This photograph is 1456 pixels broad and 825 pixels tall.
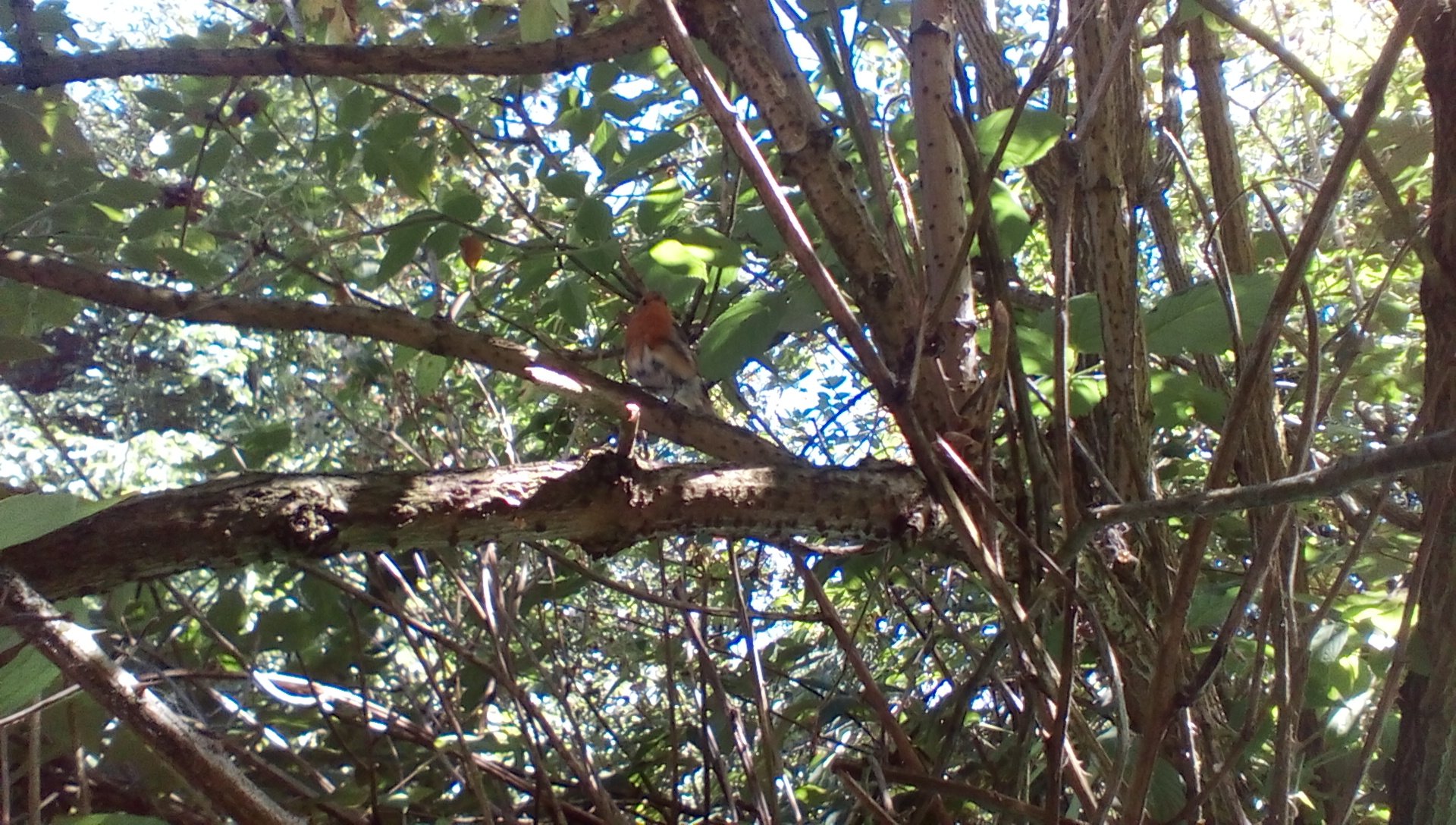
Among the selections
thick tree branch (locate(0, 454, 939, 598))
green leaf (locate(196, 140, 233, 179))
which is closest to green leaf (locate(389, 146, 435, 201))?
green leaf (locate(196, 140, 233, 179))

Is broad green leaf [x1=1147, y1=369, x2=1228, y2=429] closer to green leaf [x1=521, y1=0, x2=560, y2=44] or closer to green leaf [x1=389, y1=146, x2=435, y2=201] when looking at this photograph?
green leaf [x1=521, y1=0, x2=560, y2=44]

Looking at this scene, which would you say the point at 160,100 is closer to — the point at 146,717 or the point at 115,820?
the point at 115,820

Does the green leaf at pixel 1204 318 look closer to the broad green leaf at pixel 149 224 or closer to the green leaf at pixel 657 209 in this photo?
the green leaf at pixel 657 209

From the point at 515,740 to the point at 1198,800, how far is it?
4.53 feet

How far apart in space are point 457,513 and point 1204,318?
879mm

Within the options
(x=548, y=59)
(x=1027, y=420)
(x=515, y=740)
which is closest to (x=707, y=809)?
(x=515, y=740)

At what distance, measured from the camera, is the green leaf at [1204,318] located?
1.17 meters

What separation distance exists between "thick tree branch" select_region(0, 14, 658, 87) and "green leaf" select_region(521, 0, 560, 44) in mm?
107

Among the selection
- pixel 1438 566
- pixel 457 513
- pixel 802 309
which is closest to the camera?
pixel 457 513

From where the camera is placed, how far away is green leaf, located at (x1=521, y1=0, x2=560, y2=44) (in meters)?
1.44

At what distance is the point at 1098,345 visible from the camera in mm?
1289

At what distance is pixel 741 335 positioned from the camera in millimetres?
1425

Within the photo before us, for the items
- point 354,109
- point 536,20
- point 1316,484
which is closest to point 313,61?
point 354,109

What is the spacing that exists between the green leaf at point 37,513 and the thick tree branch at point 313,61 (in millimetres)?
1248
